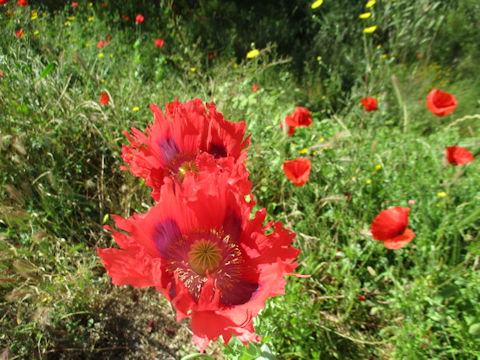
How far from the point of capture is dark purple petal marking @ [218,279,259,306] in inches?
39.0

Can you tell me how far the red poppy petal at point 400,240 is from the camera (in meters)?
1.54

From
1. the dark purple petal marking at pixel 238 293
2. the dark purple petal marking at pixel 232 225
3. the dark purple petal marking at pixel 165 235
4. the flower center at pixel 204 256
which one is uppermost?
the dark purple petal marking at pixel 165 235

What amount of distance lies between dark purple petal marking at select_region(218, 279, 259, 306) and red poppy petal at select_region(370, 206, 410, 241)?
83cm

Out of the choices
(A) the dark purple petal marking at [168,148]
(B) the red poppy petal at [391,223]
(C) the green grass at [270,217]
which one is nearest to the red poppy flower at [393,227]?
(B) the red poppy petal at [391,223]

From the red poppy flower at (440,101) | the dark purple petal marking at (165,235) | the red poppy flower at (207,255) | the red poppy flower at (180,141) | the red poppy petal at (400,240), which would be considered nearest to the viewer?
the red poppy flower at (207,255)

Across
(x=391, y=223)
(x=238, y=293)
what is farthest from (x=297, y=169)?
(x=238, y=293)

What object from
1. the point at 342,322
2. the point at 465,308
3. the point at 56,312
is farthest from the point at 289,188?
the point at 56,312

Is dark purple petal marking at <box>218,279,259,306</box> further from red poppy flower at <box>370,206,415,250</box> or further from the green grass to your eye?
red poppy flower at <box>370,206,415,250</box>

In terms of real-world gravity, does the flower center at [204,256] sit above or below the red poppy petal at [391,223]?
above

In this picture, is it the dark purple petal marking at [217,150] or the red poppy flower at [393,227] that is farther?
the red poppy flower at [393,227]

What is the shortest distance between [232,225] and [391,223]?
3.03ft

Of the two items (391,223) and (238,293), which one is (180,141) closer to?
(238,293)

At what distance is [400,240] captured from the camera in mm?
1567

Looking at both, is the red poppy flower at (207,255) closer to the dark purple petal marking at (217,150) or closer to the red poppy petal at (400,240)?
the dark purple petal marking at (217,150)
